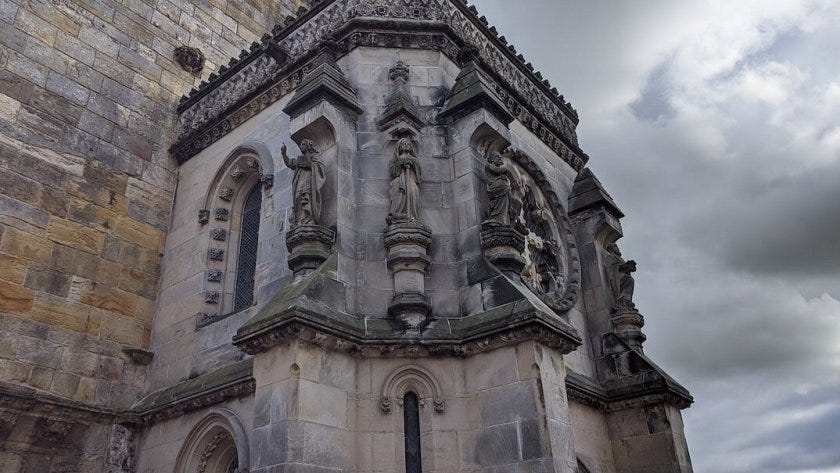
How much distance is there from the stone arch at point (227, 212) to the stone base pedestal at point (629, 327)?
625 cm

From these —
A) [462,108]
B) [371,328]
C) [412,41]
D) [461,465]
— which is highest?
[412,41]

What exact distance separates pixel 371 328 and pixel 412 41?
187 inches

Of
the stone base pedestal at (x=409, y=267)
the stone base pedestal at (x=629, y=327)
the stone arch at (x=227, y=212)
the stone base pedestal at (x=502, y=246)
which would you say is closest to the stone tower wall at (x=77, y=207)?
the stone arch at (x=227, y=212)

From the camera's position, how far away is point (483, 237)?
8.56 m

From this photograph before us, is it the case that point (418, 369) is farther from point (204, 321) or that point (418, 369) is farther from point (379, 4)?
point (379, 4)

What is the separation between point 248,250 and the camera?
11.4 m

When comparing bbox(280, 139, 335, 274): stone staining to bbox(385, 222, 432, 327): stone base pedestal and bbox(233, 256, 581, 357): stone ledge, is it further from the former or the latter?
bbox(385, 222, 432, 327): stone base pedestal

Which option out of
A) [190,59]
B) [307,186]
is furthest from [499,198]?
[190,59]

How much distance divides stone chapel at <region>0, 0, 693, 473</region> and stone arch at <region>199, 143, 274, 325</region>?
40 millimetres

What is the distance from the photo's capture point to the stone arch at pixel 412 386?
7.61m

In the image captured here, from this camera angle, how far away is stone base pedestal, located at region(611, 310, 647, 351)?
11539mm

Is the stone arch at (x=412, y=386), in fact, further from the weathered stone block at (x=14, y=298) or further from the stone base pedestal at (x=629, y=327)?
the weathered stone block at (x=14, y=298)

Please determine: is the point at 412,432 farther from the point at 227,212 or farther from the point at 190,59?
the point at 190,59

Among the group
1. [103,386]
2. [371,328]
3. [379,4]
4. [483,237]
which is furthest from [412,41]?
[103,386]
